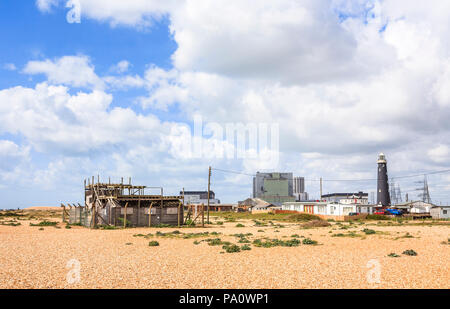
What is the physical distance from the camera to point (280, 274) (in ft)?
51.8

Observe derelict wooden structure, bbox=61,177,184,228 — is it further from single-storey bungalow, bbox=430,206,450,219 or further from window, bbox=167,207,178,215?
single-storey bungalow, bbox=430,206,450,219

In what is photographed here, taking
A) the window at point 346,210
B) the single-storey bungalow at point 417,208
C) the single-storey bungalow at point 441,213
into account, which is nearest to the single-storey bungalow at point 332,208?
the window at point 346,210

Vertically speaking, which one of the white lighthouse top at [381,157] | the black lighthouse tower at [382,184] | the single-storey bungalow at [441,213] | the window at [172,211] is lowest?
the single-storey bungalow at [441,213]

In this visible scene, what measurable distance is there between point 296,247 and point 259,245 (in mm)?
2619

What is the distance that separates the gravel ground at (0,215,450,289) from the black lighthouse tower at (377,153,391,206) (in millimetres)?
79213

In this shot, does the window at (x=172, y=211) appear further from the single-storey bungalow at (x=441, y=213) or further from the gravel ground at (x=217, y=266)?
the single-storey bungalow at (x=441, y=213)

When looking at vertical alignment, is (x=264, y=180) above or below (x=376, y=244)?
above

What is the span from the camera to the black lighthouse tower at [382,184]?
9994 centimetres

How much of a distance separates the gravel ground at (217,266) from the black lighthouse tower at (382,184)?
7921 cm

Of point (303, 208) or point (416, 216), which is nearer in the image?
point (416, 216)

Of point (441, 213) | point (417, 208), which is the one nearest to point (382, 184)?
point (417, 208)

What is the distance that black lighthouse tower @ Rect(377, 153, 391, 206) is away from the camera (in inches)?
3935

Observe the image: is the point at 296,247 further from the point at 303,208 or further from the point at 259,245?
the point at 303,208
